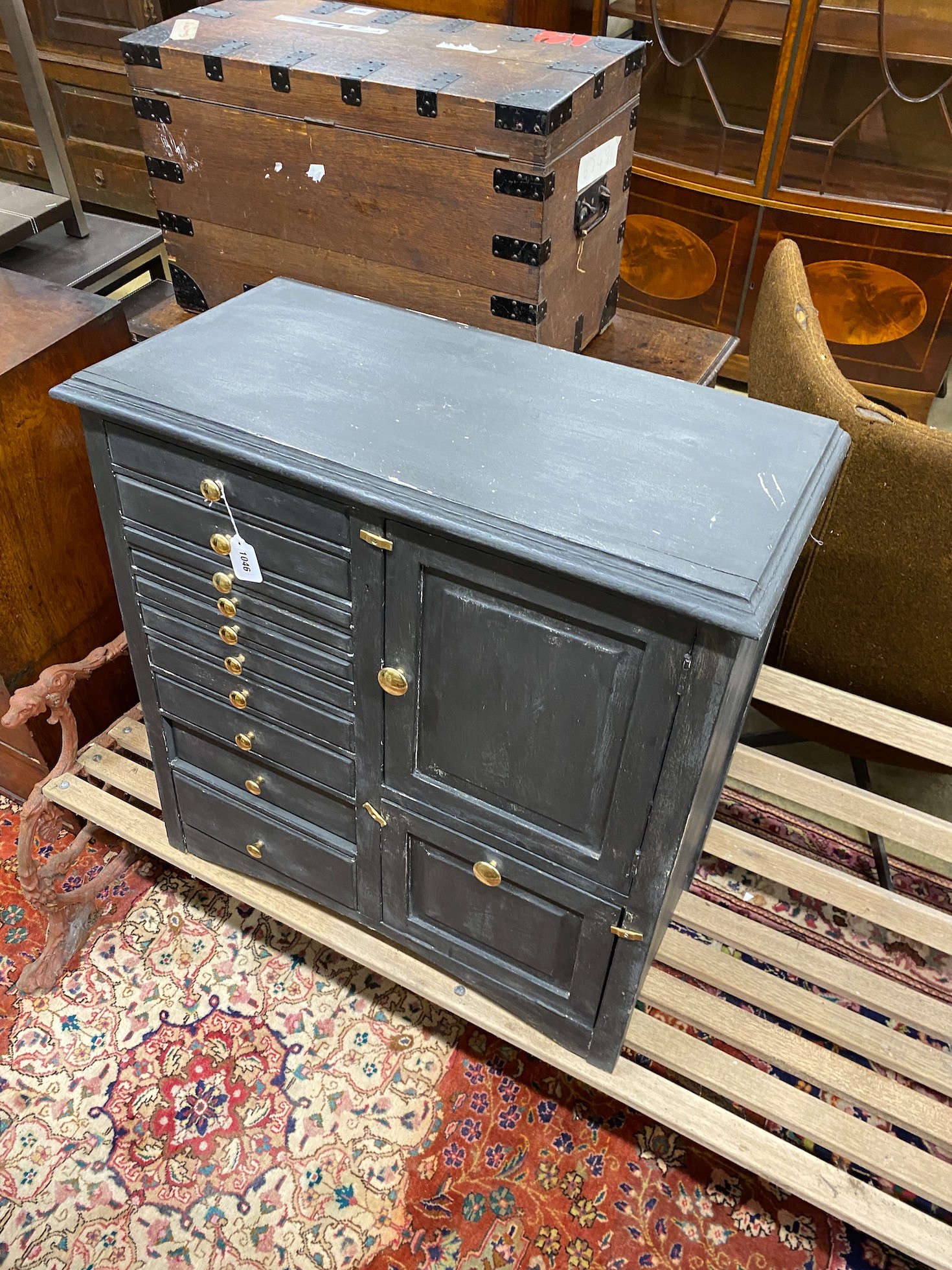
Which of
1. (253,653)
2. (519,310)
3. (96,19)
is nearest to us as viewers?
(253,653)

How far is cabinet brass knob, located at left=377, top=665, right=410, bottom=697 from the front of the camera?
1.16m

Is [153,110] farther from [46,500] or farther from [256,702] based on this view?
[256,702]

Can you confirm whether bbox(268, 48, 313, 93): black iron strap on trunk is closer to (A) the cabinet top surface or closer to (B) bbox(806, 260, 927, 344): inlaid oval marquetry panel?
(A) the cabinet top surface

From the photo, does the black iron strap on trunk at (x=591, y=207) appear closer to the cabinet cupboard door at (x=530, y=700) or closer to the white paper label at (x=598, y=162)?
the white paper label at (x=598, y=162)

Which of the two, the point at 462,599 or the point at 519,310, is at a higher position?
the point at 519,310

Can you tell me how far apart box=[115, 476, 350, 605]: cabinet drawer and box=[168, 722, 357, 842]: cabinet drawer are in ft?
1.17

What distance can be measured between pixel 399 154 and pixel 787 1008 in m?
1.41

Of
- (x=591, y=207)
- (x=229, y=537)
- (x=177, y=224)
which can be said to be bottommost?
(x=229, y=537)

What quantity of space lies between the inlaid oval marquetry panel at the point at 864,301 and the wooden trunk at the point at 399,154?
1.47 meters

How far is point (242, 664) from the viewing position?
133 cm

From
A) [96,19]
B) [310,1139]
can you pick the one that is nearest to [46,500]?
[310,1139]

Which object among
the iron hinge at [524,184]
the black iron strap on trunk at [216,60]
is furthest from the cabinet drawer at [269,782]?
the black iron strap on trunk at [216,60]

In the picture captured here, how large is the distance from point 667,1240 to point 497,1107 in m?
0.32

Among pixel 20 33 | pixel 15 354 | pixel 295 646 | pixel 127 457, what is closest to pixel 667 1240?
pixel 295 646
